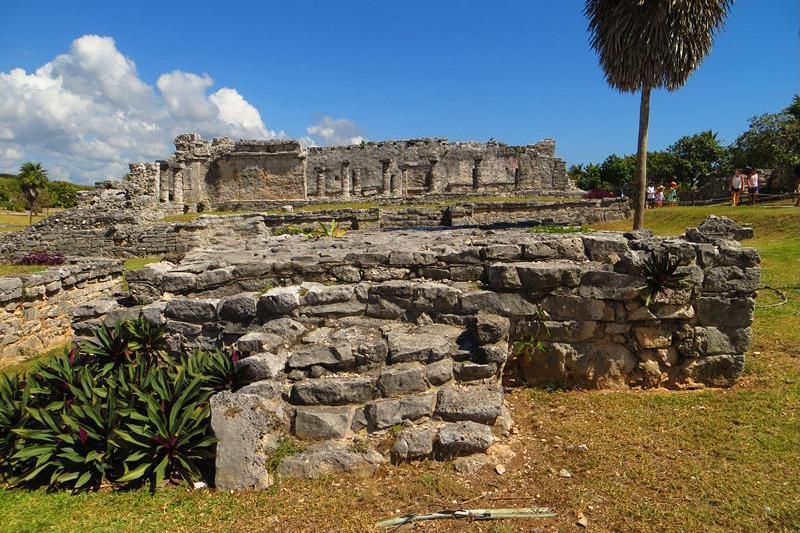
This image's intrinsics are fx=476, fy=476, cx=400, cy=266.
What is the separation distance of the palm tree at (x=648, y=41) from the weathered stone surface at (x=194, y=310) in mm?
11229

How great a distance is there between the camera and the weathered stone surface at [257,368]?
4777mm

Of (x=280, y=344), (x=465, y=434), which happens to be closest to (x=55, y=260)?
(x=280, y=344)

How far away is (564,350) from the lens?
222 inches

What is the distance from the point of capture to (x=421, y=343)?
16.9 ft

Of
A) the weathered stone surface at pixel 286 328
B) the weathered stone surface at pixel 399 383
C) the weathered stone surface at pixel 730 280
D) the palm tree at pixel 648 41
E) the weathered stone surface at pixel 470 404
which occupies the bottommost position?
the weathered stone surface at pixel 470 404

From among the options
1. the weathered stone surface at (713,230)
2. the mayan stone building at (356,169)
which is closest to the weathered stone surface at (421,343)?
the weathered stone surface at (713,230)

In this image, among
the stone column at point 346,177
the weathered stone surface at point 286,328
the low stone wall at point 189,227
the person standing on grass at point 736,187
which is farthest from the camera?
the stone column at point 346,177

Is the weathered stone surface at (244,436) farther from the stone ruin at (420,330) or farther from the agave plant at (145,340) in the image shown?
the agave plant at (145,340)

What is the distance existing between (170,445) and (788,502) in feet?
16.3

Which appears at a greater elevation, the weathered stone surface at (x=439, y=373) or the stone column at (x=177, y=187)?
the stone column at (x=177, y=187)

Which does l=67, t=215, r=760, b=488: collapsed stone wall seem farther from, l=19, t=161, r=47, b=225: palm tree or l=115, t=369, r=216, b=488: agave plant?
l=19, t=161, r=47, b=225: palm tree

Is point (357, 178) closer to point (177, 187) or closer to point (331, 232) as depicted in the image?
point (177, 187)

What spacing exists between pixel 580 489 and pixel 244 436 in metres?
2.88

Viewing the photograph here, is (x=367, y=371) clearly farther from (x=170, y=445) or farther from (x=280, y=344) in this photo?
(x=170, y=445)
